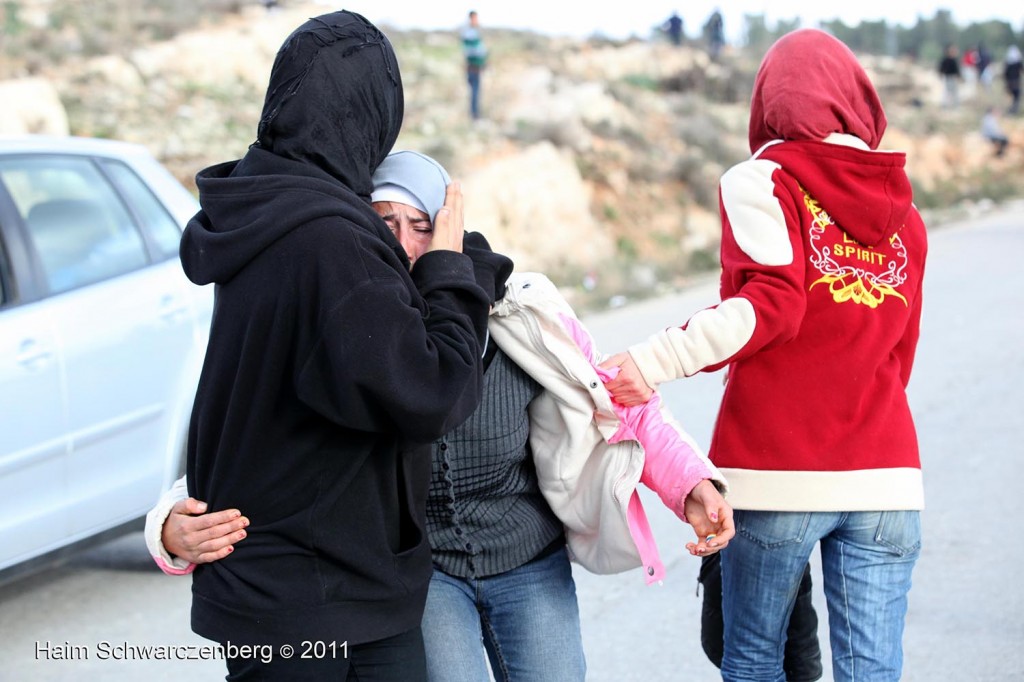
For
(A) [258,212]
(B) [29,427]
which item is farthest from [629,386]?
(B) [29,427]

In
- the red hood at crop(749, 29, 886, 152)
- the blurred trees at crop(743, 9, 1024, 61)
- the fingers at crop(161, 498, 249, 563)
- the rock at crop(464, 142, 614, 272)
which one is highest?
the red hood at crop(749, 29, 886, 152)

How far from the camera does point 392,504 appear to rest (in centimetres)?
224

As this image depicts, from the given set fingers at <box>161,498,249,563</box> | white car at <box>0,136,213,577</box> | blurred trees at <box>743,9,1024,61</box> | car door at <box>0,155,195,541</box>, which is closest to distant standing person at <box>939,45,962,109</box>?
white car at <box>0,136,213,577</box>

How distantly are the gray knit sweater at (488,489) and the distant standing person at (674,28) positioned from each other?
4020cm

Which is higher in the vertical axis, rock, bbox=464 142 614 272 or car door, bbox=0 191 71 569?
car door, bbox=0 191 71 569

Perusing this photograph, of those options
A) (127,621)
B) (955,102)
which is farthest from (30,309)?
(955,102)

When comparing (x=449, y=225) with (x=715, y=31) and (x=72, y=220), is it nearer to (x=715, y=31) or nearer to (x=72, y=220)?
(x=72, y=220)

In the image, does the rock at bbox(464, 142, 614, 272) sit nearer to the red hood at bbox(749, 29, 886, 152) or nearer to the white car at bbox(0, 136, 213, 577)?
the white car at bbox(0, 136, 213, 577)

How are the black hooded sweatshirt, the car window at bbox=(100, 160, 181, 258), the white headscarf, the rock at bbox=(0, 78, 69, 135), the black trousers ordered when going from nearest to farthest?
the black hooded sweatshirt → the white headscarf → the black trousers → the car window at bbox=(100, 160, 181, 258) → the rock at bbox=(0, 78, 69, 135)

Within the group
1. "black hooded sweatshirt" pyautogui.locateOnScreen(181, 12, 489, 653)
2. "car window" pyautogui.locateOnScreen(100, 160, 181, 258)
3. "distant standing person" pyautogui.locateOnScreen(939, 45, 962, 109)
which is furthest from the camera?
"distant standing person" pyautogui.locateOnScreen(939, 45, 962, 109)

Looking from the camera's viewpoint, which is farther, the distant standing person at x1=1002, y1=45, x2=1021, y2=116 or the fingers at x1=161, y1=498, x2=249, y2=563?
the distant standing person at x1=1002, y1=45, x2=1021, y2=116

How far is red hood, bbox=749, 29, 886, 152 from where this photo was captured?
2.85 m

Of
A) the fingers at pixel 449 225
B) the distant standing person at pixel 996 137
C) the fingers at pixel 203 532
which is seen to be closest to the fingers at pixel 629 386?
the fingers at pixel 449 225

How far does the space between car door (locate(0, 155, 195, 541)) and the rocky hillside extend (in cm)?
914
